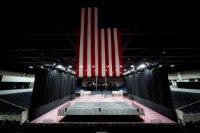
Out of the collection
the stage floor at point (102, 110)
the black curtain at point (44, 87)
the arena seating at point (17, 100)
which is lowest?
the stage floor at point (102, 110)

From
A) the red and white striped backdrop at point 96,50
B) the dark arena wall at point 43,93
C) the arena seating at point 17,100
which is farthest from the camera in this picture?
the arena seating at point 17,100

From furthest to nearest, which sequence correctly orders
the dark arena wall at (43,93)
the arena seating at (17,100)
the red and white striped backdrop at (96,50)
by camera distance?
the arena seating at (17,100)
the dark arena wall at (43,93)
the red and white striped backdrop at (96,50)

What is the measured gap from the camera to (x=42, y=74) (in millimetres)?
8875

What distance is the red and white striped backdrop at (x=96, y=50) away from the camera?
3842 mm

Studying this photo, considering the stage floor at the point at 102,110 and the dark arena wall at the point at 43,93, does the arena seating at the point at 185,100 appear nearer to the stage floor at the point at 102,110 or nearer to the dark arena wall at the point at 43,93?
the stage floor at the point at 102,110

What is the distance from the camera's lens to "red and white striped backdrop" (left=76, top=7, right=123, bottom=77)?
12.6 ft

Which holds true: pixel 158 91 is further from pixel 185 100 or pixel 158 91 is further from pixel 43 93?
pixel 43 93

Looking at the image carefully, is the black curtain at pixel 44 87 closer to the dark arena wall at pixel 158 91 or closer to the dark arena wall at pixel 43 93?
the dark arena wall at pixel 43 93

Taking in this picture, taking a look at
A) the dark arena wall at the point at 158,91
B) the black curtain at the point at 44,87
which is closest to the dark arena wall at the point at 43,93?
the black curtain at the point at 44,87

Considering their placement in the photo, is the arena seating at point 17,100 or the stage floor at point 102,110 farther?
the arena seating at point 17,100

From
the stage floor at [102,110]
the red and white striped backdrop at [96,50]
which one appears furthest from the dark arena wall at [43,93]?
the red and white striped backdrop at [96,50]

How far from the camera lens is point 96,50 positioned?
13.3 feet

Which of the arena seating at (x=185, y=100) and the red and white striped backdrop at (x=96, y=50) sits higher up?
the red and white striped backdrop at (x=96, y=50)

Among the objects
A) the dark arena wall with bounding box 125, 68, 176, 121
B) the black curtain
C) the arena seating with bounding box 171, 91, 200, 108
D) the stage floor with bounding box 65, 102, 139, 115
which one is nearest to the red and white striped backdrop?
the stage floor with bounding box 65, 102, 139, 115
